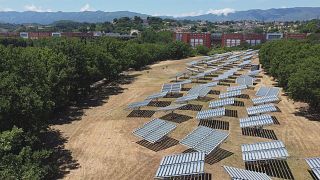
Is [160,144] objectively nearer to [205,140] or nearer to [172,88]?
[205,140]

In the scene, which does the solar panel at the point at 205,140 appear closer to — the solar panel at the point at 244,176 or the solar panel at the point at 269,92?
the solar panel at the point at 244,176

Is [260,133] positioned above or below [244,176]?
below

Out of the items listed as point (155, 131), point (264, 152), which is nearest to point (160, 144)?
point (155, 131)

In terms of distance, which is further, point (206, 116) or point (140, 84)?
point (140, 84)

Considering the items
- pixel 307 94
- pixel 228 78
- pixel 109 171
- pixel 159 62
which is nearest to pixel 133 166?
pixel 109 171

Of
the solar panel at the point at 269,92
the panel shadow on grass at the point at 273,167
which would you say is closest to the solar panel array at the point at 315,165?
the panel shadow on grass at the point at 273,167

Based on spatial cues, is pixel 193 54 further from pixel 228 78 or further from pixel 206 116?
pixel 206 116
